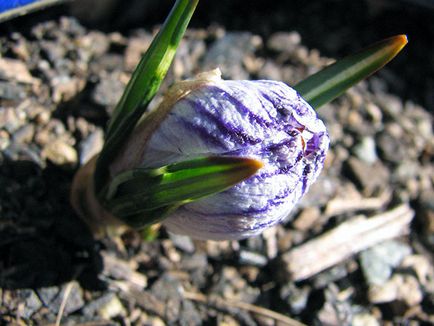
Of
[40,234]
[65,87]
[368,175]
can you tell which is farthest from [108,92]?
[368,175]

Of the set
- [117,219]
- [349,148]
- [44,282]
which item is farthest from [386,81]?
[44,282]

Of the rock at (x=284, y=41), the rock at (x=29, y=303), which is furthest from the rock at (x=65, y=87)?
the rock at (x=284, y=41)

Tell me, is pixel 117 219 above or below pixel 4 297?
above

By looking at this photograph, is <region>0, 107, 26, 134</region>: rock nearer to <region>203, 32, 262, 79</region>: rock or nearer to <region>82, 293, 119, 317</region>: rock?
<region>82, 293, 119, 317</region>: rock

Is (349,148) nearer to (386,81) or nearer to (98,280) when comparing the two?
(386,81)

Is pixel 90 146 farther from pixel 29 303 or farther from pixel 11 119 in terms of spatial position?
pixel 29 303

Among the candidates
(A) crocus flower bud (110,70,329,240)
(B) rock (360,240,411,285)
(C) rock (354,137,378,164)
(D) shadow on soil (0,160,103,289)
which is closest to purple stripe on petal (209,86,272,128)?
(A) crocus flower bud (110,70,329,240)
